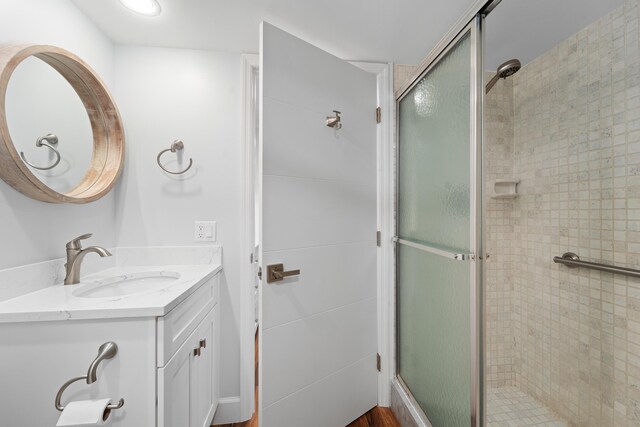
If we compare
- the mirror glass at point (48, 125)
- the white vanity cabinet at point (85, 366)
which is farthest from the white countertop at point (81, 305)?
the mirror glass at point (48, 125)

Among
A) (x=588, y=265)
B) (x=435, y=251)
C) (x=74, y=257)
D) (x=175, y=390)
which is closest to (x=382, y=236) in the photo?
(x=435, y=251)

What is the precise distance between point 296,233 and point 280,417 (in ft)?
2.78

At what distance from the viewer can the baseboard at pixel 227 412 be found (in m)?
1.43

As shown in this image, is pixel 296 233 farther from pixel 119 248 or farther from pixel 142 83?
pixel 142 83

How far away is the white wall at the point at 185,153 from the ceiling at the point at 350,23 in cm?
13

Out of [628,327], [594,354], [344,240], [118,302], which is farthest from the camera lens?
[344,240]

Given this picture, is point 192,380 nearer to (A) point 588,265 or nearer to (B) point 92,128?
(B) point 92,128

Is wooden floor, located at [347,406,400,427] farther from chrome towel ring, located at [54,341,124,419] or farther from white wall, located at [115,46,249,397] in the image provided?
chrome towel ring, located at [54,341,124,419]

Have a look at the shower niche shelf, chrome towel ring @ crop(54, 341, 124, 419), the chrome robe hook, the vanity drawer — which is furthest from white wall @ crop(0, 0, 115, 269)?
the shower niche shelf

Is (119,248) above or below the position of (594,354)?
above

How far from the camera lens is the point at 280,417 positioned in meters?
1.17

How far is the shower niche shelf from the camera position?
1596mm

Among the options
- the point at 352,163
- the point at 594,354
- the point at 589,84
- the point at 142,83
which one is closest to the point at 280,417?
the point at 352,163

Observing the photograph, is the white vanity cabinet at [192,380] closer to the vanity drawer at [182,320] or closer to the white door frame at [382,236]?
the vanity drawer at [182,320]
